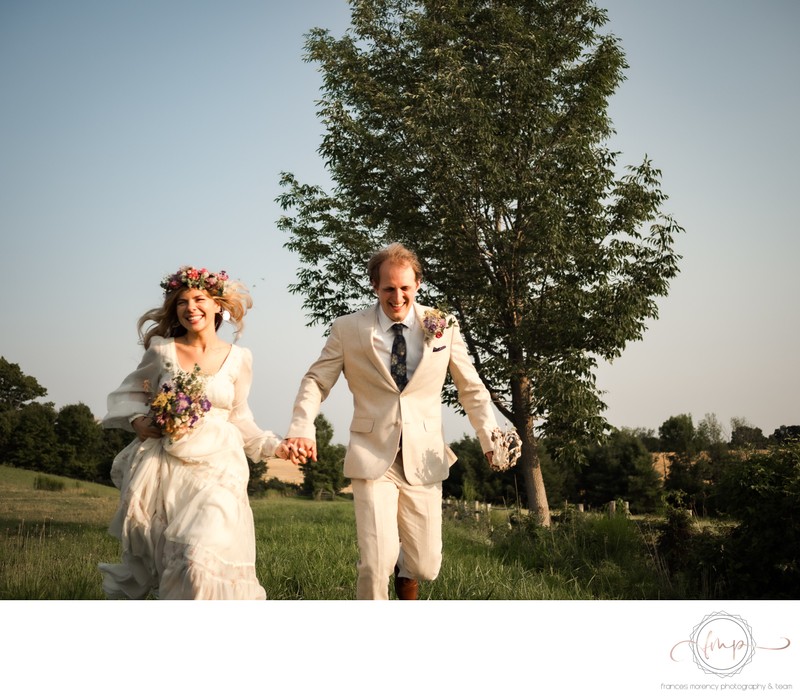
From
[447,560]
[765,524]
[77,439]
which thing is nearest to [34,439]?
[77,439]

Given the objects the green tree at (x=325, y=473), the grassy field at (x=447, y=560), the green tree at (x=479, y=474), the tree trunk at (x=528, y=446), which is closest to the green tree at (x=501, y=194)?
the tree trunk at (x=528, y=446)

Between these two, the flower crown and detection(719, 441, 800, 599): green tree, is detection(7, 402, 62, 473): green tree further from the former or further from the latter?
detection(719, 441, 800, 599): green tree

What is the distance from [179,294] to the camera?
13.2 ft

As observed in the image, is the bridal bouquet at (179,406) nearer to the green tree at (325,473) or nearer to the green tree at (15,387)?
the green tree at (15,387)

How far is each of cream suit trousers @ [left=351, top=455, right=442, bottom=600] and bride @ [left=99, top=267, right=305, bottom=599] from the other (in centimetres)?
45

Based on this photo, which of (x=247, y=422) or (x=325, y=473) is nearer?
(x=247, y=422)

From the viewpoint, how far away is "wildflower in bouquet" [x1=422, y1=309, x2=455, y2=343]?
13.2ft

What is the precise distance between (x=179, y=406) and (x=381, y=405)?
1015 millimetres

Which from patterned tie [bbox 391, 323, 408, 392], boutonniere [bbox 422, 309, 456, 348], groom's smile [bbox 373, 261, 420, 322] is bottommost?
patterned tie [bbox 391, 323, 408, 392]

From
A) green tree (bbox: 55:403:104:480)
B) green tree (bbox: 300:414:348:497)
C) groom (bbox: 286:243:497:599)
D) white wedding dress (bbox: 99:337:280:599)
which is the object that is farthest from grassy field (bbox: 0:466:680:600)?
green tree (bbox: 300:414:348:497)

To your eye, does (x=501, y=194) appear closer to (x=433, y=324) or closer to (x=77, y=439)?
(x=433, y=324)

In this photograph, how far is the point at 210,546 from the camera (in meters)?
3.36

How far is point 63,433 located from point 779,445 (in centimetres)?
1296
